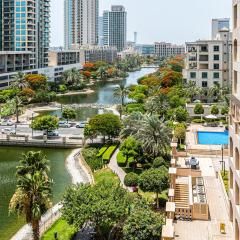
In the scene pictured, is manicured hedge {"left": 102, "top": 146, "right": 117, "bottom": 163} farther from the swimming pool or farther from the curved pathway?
the swimming pool

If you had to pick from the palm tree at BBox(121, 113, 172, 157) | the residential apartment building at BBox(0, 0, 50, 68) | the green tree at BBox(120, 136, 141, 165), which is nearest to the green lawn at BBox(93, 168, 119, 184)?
the green tree at BBox(120, 136, 141, 165)

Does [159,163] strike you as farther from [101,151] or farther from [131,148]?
[101,151]

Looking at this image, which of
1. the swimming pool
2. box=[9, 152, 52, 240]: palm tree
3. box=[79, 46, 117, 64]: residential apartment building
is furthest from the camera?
box=[79, 46, 117, 64]: residential apartment building

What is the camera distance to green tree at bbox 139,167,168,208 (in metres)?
30.3

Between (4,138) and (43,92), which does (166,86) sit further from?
(4,138)

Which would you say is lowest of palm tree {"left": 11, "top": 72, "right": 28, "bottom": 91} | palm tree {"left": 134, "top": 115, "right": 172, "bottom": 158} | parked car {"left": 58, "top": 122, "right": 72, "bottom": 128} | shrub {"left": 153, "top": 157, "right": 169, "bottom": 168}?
shrub {"left": 153, "top": 157, "right": 169, "bottom": 168}

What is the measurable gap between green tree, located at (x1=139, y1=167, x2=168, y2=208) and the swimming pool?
19496mm

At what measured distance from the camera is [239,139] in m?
19.0

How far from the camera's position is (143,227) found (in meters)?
22.7

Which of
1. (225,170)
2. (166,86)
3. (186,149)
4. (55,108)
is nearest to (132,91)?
(166,86)

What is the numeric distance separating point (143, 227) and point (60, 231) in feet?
23.3

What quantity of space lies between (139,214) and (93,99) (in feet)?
250

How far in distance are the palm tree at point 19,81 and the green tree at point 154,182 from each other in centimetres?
6482

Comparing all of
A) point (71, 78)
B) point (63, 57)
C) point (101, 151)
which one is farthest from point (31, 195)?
point (63, 57)
